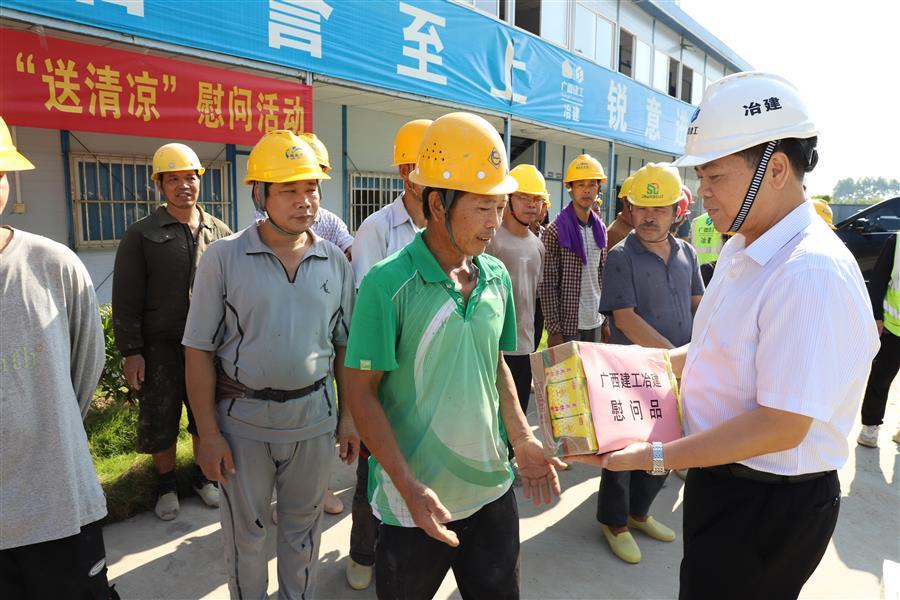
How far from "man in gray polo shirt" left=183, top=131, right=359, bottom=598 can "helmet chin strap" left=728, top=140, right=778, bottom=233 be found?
155cm

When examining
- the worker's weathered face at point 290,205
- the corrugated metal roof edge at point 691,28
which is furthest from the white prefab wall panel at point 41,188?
the corrugated metal roof edge at point 691,28

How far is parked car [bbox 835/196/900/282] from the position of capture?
9523 millimetres

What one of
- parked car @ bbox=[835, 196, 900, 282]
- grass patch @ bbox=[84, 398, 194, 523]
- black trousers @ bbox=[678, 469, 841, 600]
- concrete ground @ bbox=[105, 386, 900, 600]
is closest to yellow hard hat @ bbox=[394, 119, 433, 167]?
concrete ground @ bbox=[105, 386, 900, 600]

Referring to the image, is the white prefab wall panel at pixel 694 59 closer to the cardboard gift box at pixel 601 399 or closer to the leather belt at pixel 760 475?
the cardboard gift box at pixel 601 399

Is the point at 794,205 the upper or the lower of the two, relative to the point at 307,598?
upper

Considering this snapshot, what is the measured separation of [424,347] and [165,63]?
483cm

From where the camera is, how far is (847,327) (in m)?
1.42

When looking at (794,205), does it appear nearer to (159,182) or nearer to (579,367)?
(579,367)

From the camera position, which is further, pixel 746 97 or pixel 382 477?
pixel 382 477

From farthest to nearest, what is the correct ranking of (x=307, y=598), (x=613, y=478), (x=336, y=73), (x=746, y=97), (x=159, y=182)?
(x=336, y=73)
(x=159, y=182)
(x=613, y=478)
(x=307, y=598)
(x=746, y=97)


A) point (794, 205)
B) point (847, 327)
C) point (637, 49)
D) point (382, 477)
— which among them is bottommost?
point (382, 477)

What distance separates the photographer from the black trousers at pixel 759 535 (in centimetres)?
161

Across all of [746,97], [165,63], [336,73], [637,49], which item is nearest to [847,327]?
[746,97]

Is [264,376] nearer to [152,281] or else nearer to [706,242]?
[152,281]
